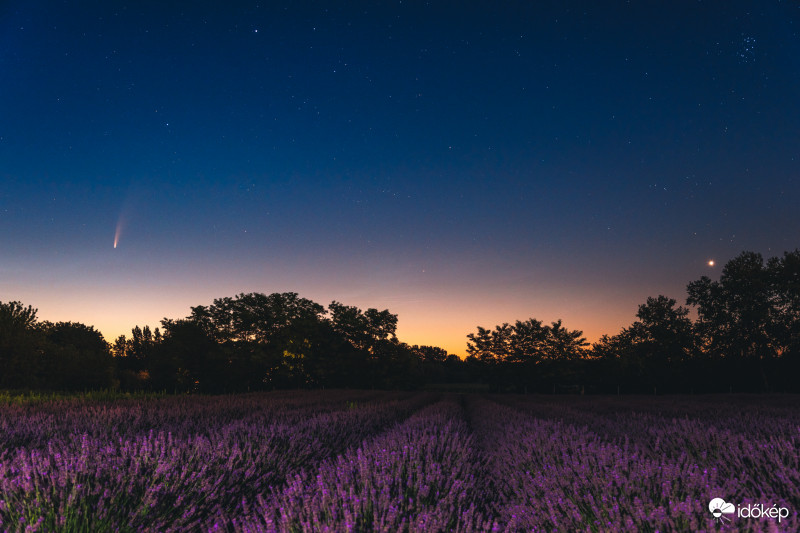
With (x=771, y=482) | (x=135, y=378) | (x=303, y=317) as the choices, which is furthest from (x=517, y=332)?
(x=771, y=482)

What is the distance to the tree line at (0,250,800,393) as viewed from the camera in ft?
105

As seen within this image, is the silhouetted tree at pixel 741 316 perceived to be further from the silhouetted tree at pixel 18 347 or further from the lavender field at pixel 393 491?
the silhouetted tree at pixel 18 347

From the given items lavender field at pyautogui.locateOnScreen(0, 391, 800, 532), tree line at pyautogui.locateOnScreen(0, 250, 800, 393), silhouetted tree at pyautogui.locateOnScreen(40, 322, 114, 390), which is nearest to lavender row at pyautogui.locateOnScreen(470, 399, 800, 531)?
lavender field at pyautogui.locateOnScreen(0, 391, 800, 532)

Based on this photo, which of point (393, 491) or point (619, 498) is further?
point (393, 491)

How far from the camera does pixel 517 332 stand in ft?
166

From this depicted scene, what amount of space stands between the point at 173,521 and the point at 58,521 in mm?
469

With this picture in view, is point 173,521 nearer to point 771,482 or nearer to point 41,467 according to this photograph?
point 41,467

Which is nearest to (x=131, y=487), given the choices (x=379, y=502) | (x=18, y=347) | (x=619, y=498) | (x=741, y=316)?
(x=379, y=502)

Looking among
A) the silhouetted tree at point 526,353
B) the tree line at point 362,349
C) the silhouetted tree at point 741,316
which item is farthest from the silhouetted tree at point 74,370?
the silhouetted tree at point 741,316

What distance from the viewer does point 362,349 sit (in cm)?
3912

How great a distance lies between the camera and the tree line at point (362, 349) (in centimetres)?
3189

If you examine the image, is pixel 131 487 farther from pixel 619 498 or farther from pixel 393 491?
pixel 619 498

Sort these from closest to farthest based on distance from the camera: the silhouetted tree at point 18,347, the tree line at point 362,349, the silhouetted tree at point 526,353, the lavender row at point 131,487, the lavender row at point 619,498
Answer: the lavender row at point 619,498 → the lavender row at point 131,487 → the silhouetted tree at point 18,347 → the tree line at point 362,349 → the silhouetted tree at point 526,353

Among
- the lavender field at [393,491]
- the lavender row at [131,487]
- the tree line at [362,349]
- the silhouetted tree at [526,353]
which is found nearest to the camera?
the lavender field at [393,491]
